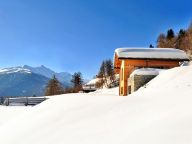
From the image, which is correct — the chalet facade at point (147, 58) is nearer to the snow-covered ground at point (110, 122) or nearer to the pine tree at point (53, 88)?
the snow-covered ground at point (110, 122)

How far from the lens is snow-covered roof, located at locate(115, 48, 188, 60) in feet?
113

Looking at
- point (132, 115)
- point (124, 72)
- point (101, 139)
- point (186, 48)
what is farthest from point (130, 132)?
point (186, 48)

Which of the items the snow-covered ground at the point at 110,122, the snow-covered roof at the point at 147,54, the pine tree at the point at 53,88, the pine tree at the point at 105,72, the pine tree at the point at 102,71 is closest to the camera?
the snow-covered ground at the point at 110,122

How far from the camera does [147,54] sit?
34656 mm

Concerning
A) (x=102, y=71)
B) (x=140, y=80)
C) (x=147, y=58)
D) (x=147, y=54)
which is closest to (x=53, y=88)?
(x=102, y=71)

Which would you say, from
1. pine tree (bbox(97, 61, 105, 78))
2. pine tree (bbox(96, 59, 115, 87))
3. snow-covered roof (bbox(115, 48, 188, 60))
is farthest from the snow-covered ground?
pine tree (bbox(97, 61, 105, 78))

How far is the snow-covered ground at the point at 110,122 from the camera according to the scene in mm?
12008

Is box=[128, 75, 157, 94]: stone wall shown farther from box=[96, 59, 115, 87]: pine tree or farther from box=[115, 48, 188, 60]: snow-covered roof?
box=[96, 59, 115, 87]: pine tree

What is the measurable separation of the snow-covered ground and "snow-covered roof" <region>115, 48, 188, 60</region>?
1280 cm

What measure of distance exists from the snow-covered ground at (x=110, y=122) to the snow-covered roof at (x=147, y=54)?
12796 millimetres

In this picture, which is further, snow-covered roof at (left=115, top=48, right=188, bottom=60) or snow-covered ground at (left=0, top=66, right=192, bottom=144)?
snow-covered roof at (left=115, top=48, right=188, bottom=60)

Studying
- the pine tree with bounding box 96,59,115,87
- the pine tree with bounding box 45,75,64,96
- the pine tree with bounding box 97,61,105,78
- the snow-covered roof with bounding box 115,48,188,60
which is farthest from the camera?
the pine tree with bounding box 97,61,105,78

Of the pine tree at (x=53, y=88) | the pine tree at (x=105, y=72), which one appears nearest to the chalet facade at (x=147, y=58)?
the pine tree at (x=53, y=88)

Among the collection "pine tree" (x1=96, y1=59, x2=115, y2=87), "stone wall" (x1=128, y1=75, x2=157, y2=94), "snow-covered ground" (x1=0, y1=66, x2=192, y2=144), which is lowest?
"snow-covered ground" (x1=0, y1=66, x2=192, y2=144)
